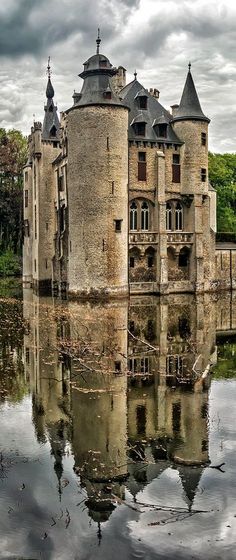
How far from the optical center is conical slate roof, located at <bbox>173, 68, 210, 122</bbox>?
41.9 meters

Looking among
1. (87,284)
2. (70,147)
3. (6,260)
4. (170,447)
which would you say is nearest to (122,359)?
(170,447)

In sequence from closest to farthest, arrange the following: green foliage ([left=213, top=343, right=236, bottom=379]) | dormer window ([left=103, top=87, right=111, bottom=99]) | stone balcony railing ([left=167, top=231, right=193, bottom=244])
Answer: green foliage ([left=213, top=343, right=236, bottom=379])
dormer window ([left=103, top=87, right=111, bottom=99])
stone balcony railing ([left=167, top=231, right=193, bottom=244])

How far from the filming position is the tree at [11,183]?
2598 inches

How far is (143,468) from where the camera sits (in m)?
9.43

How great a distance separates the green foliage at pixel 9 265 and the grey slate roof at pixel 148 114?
1027 inches

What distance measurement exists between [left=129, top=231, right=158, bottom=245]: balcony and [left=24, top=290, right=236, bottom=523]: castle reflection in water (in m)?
12.2

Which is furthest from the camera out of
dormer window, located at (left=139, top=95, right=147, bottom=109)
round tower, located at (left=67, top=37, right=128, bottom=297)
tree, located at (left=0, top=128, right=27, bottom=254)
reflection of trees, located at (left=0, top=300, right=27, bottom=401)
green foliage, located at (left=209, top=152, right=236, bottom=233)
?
green foliage, located at (left=209, top=152, right=236, bottom=233)

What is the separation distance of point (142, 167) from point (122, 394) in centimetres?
2815

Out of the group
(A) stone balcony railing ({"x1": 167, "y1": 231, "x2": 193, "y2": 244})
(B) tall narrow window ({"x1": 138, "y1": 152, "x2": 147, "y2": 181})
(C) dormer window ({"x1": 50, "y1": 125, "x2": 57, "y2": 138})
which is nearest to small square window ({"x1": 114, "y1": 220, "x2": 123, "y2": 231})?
(B) tall narrow window ({"x1": 138, "y1": 152, "x2": 147, "y2": 181})

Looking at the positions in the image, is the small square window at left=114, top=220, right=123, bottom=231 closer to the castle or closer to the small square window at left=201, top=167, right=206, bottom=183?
the castle

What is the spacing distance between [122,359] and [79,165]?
69.5ft

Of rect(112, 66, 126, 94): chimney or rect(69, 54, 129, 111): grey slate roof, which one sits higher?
rect(112, 66, 126, 94): chimney

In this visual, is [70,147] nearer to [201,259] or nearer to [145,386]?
[201,259]

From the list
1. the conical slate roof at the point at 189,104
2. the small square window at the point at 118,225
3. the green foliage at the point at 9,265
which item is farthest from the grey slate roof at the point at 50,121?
the green foliage at the point at 9,265
